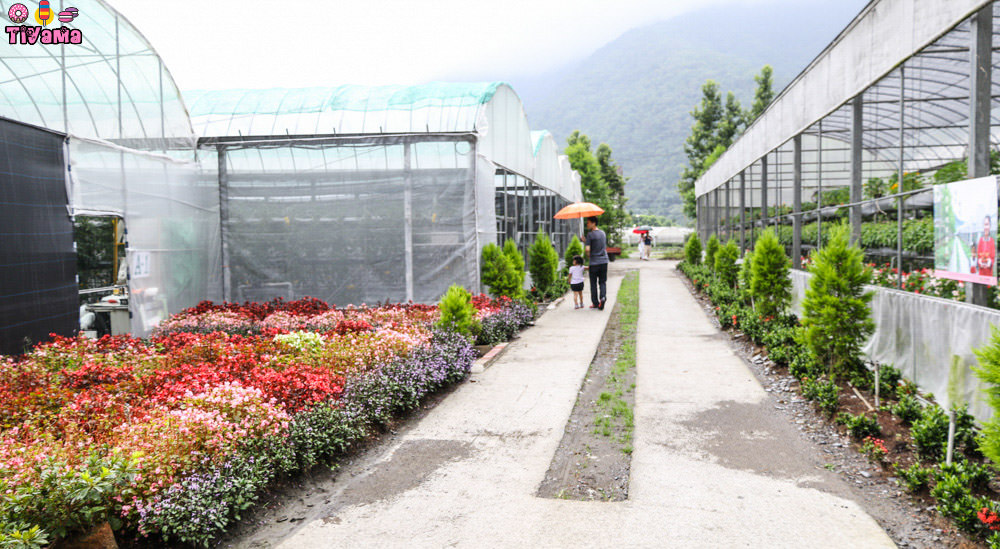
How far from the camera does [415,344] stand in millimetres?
7363

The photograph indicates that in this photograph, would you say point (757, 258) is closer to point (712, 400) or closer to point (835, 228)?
point (835, 228)

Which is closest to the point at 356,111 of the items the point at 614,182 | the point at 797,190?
the point at 797,190

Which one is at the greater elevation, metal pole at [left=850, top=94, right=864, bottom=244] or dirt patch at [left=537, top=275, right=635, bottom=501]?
metal pole at [left=850, top=94, right=864, bottom=244]

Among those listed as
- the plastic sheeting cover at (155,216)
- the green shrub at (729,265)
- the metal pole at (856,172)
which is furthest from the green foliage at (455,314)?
the green shrub at (729,265)

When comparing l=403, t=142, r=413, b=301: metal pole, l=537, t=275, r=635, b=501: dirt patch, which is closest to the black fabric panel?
l=403, t=142, r=413, b=301: metal pole

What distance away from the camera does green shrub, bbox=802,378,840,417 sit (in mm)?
5461

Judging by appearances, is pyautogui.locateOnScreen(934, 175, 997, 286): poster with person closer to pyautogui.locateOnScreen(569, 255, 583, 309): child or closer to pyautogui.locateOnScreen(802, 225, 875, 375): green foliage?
pyautogui.locateOnScreen(802, 225, 875, 375): green foliage

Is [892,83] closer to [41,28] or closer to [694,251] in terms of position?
[41,28]

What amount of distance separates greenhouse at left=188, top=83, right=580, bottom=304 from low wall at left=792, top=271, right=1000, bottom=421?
22.4 ft

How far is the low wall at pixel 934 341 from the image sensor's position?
175 inches

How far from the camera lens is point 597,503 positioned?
3.92 meters

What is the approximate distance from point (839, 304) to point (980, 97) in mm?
2073

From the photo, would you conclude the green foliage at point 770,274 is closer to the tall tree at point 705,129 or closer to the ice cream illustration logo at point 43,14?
the ice cream illustration logo at point 43,14

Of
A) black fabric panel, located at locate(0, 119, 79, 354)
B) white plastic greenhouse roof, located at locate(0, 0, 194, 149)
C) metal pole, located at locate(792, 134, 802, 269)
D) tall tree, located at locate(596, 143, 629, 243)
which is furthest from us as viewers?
tall tree, located at locate(596, 143, 629, 243)
